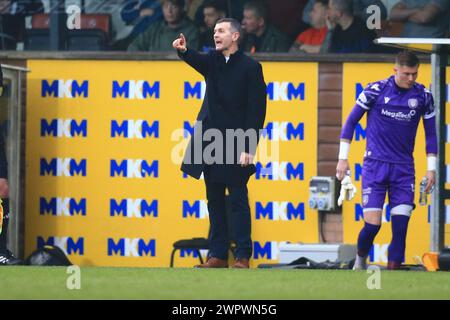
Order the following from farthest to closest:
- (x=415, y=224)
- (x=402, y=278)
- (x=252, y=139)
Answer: (x=415, y=224) < (x=252, y=139) < (x=402, y=278)

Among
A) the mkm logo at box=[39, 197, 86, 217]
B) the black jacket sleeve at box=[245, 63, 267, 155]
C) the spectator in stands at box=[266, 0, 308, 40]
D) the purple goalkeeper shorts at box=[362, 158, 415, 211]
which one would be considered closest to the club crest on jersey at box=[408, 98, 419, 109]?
the purple goalkeeper shorts at box=[362, 158, 415, 211]

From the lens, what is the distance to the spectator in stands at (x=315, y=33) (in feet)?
54.0

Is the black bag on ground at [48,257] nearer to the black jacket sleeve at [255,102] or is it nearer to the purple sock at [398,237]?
the black jacket sleeve at [255,102]

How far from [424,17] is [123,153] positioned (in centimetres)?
377

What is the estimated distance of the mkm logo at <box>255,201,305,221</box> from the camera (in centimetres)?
1683

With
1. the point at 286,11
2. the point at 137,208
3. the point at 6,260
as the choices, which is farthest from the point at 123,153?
the point at 6,260

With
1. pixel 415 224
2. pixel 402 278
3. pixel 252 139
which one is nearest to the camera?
pixel 402 278

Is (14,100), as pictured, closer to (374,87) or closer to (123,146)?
(123,146)

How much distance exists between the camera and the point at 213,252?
12.3m

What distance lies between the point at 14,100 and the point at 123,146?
135cm

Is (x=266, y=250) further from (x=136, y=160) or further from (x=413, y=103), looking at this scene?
(x=413, y=103)

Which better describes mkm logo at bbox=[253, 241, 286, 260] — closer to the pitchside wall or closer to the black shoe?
the pitchside wall

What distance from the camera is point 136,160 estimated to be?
17266 millimetres

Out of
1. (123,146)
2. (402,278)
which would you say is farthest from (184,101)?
(402,278)
